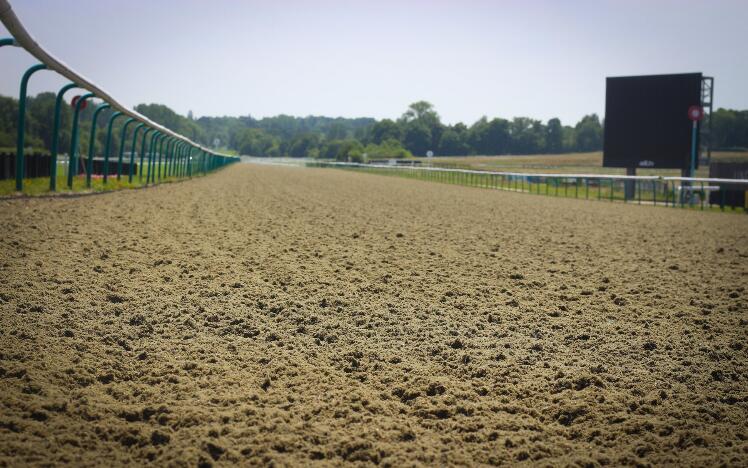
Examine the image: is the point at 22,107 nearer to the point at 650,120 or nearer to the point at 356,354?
the point at 356,354

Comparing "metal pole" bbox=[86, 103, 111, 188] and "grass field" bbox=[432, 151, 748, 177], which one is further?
"grass field" bbox=[432, 151, 748, 177]

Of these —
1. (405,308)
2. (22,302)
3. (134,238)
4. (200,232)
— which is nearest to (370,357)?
(405,308)

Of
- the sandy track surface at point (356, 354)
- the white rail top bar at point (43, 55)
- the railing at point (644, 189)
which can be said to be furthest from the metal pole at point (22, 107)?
the railing at point (644, 189)

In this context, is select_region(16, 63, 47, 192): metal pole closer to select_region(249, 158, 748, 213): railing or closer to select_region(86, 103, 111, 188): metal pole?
select_region(86, 103, 111, 188): metal pole

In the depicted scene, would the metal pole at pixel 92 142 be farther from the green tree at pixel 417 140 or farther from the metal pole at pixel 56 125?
the green tree at pixel 417 140

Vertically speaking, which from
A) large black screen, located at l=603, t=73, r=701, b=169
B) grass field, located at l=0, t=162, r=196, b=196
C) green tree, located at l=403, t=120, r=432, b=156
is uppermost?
green tree, located at l=403, t=120, r=432, b=156

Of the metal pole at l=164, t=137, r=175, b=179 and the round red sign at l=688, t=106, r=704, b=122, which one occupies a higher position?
the round red sign at l=688, t=106, r=704, b=122

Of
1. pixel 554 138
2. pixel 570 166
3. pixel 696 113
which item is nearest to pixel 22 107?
pixel 696 113

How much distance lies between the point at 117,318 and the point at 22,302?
759 millimetres

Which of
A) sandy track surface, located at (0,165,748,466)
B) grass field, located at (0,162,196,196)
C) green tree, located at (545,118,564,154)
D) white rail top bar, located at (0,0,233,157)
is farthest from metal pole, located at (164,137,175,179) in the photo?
green tree, located at (545,118,564,154)

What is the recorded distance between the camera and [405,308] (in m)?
5.68

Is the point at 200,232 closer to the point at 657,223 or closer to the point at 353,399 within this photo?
the point at 353,399

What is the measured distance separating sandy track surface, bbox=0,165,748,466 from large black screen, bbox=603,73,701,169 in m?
32.3

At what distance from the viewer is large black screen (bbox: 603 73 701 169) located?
1501 inches
